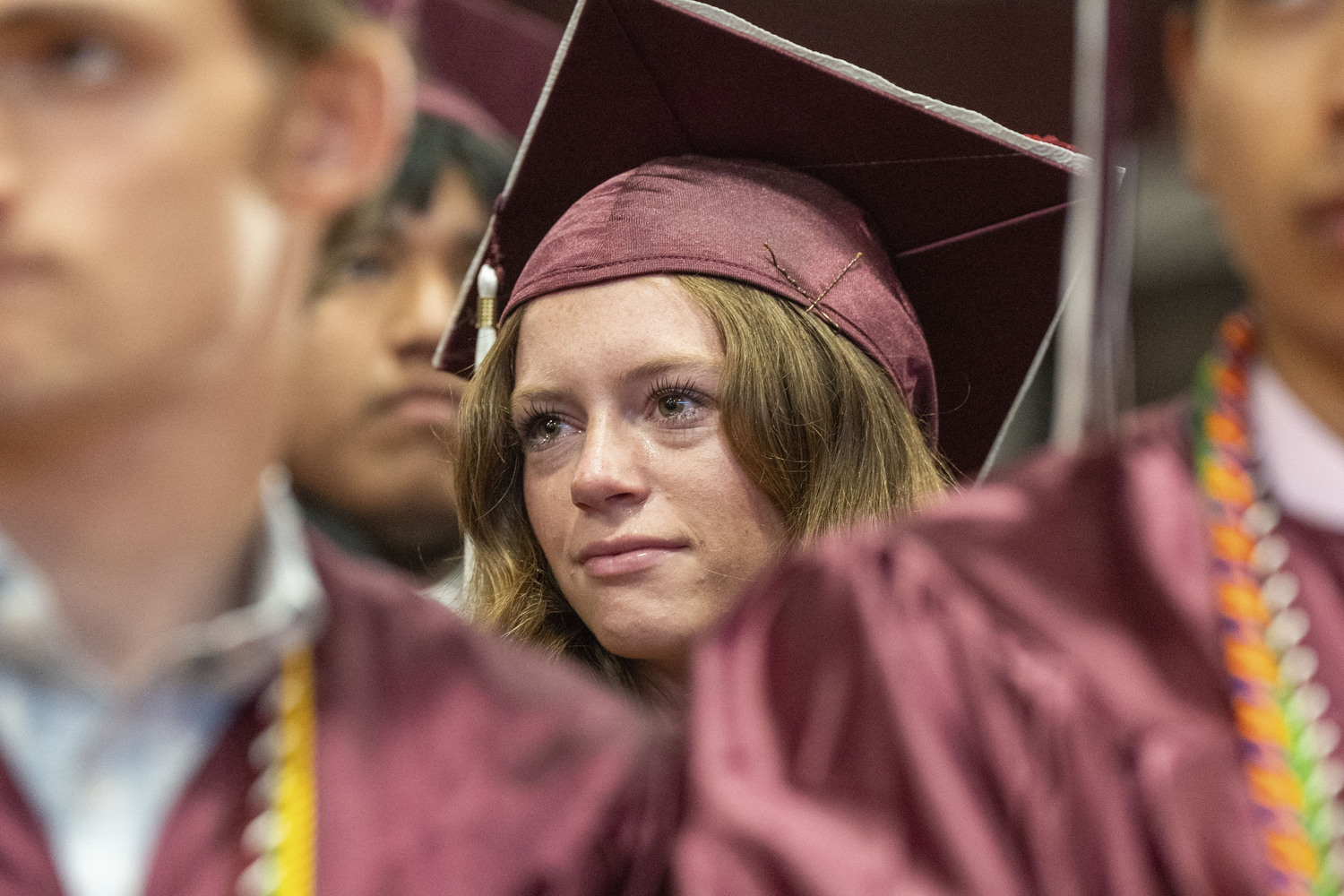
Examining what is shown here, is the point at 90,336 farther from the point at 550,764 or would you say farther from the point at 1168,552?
the point at 1168,552

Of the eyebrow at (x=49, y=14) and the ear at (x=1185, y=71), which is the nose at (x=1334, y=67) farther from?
the eyebrow at (x=49, y=14)

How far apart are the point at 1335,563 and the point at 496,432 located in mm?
Answer: 859

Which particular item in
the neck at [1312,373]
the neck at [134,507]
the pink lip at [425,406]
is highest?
the neck at [1312,373]

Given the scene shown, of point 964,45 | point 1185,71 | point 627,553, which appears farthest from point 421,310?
point 1185,71

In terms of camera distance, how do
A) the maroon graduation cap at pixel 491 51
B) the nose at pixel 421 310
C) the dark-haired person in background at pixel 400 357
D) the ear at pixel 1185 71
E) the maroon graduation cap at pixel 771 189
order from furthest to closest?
the maroon graduation cap at pixel 491 51
the maroon graduation cap at pixel 771 189
the nose at pixel 421 310
the dark-haired person in background at pixel 400 357
the ear at pixel 1185 71

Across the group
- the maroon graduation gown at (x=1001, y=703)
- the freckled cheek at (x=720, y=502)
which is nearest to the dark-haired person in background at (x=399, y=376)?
the freckled cheek at (x=720, y=502)

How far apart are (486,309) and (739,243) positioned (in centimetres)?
26

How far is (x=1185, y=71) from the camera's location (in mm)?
826

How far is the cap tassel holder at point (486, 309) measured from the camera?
1.46m

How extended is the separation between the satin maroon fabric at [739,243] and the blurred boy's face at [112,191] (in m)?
0.68

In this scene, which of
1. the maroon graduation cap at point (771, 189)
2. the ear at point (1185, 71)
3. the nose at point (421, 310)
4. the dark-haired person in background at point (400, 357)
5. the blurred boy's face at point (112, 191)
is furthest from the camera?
the maroon graduation cap at point (771, 189)

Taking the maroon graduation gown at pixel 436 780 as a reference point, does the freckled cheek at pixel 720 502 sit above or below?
below

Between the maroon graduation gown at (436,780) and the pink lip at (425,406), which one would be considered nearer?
the maroon graduation gown at (436,780)

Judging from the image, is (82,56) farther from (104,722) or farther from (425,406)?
(425,406)
